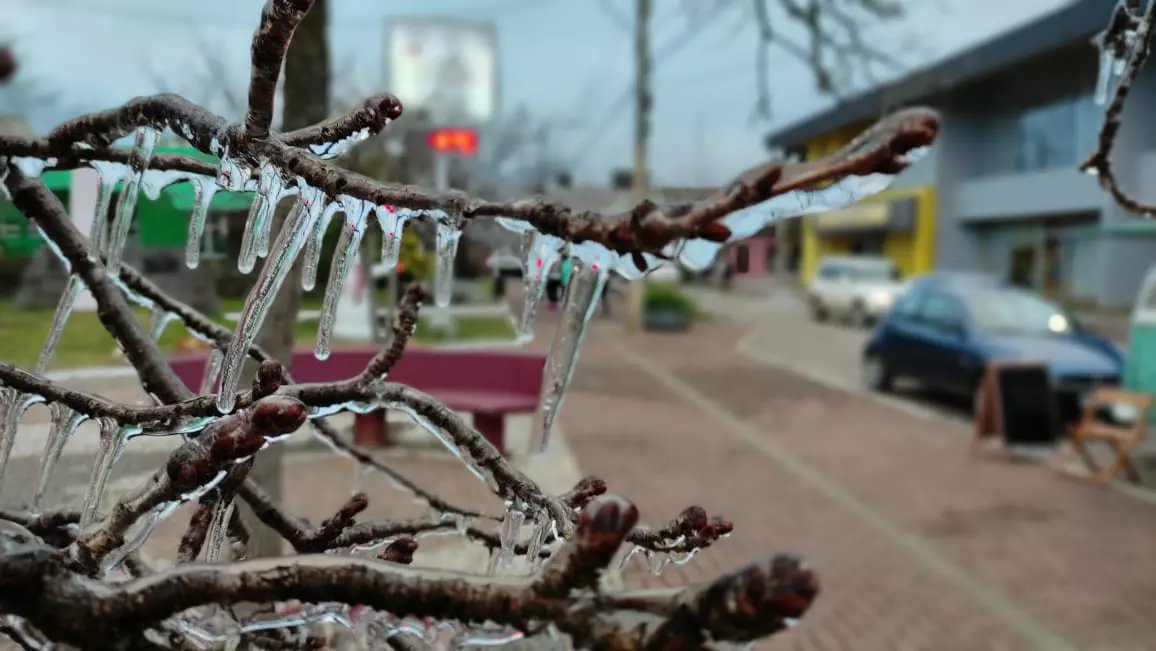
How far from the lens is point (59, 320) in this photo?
5.16 feet

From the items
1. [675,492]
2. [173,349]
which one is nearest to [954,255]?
[675,492]

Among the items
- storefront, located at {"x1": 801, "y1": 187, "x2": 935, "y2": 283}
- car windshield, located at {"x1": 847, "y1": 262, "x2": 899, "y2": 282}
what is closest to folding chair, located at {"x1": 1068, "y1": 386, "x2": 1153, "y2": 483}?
car windshield, located at {"x1": 847, "y1": 262, "x2": 899, "y2": 282}

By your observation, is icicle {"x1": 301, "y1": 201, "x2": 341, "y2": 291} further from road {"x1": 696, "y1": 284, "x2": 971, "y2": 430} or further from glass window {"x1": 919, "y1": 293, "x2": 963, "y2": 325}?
glass window {"x1": 919, "y1": 293, "x2": 963, "y2": 325}

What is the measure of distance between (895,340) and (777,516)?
6.01 m

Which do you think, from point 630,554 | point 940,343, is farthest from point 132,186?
point 940,343

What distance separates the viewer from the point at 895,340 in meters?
11.4

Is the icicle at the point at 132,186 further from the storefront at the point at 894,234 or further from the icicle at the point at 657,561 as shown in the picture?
the storefront at the point at 894,234

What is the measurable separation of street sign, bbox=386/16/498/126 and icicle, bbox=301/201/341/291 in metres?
16.6

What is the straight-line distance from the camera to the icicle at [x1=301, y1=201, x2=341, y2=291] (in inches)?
41.0

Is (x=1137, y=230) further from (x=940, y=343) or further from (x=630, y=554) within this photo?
(x=630, y=554)

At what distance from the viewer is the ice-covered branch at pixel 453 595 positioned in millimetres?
692

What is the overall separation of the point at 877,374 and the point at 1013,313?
2.12 m

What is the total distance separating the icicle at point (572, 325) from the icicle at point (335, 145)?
299mm

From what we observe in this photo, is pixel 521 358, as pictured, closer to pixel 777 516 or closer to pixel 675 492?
pixel 675 492
